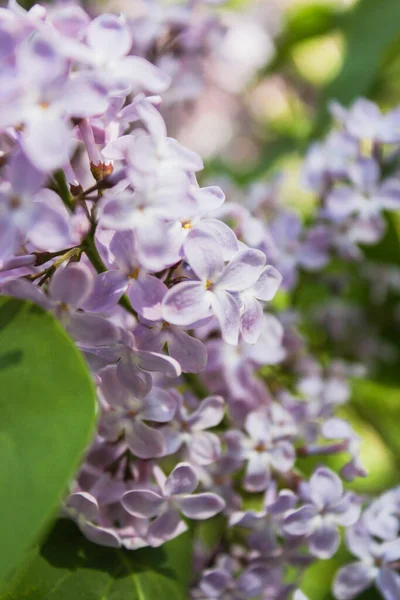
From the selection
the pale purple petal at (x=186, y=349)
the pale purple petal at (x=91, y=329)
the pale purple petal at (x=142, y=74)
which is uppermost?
the pale purple petal at (x=142, y=74)

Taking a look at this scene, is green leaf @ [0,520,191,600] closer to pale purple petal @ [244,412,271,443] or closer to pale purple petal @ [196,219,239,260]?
pale purple petal @ [244,412,271,443]

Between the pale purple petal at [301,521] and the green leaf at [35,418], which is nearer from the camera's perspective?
the green leaf at [35,418]

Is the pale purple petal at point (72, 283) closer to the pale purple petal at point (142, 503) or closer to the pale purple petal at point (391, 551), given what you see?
the pale purple petal at point (142, 503)

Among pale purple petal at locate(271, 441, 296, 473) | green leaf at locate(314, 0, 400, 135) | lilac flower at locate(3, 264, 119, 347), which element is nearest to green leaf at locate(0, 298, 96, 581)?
lilac flower at locate(3, 264, 119, 347)

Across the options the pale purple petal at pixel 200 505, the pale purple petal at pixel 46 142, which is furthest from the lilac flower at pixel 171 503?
the pale purple petal at pixel 46 142

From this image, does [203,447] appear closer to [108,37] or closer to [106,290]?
[106,290]

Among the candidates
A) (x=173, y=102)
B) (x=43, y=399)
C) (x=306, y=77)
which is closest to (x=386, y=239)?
(x=173, y=102)

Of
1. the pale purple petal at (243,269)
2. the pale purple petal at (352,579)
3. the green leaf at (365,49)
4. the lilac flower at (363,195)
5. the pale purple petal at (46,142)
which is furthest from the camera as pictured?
the green leaf at (365,49)

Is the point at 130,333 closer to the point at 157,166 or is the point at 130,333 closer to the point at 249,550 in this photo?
the point at 157,166

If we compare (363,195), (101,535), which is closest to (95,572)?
(101,535)
